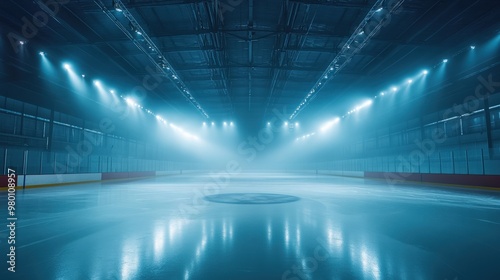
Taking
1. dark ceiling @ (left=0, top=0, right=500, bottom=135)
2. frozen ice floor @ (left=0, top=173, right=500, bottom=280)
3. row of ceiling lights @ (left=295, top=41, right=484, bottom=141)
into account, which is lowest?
frozen ice floor @ (left=0, top=173, right=500, bottom=280)

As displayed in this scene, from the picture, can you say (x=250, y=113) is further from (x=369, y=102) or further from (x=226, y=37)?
(x=226, y=37)

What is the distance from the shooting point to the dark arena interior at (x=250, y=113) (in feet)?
12.3

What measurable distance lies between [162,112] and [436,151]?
29.4 metres

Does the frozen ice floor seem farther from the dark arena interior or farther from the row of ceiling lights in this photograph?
the row of ceiling lights

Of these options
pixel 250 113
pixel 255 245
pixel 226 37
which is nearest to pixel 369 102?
pixel 250 113

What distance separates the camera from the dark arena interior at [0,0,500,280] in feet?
12.3

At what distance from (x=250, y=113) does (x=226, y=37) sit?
21.5 meters

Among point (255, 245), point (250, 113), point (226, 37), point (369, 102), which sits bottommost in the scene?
point (255, 245)

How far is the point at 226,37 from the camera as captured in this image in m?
15.2

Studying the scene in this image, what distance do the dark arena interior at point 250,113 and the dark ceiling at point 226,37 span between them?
0.10 m

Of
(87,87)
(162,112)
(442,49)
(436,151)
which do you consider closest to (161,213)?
(87,87)

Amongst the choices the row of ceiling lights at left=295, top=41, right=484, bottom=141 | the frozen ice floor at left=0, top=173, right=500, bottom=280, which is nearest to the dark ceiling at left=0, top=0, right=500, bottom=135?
the row of ceiling lights at left=295, top=41, right=484, bottom=141

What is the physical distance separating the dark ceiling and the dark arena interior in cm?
10

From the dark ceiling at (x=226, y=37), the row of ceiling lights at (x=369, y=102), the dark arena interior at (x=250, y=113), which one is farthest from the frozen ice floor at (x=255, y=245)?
the row of ceiling lights at (x=369, y=102)
